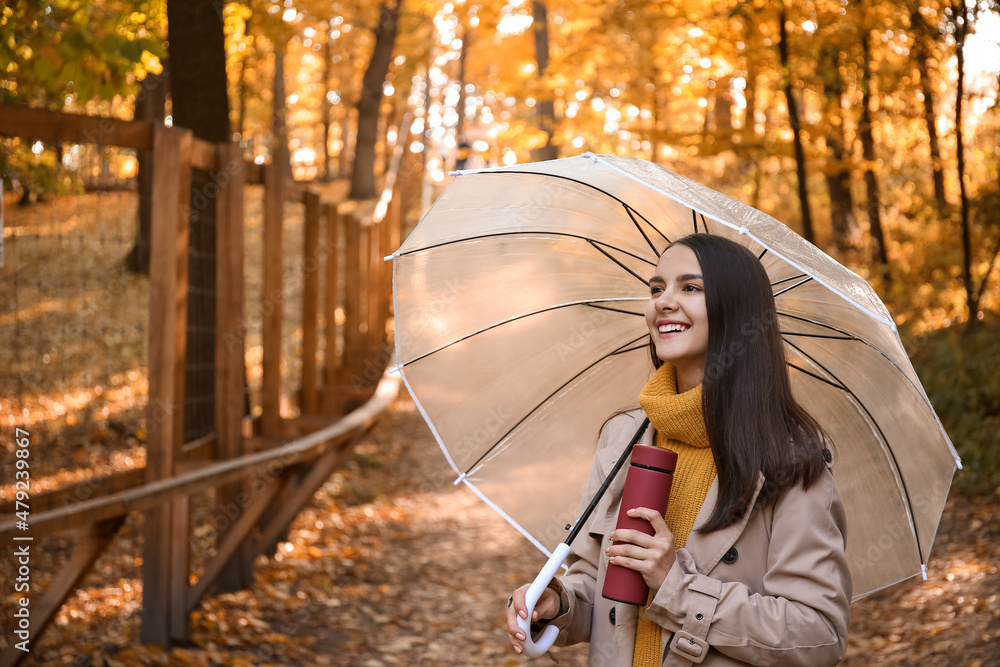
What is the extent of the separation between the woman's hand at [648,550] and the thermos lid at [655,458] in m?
0.10

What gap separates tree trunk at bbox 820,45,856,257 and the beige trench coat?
8.71 meters

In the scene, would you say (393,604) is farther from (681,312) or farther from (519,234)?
(681,312)

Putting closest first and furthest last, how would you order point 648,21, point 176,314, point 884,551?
Answer: point 884,551 → point 176,314 → point 648,21

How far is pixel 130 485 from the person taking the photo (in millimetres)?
4969

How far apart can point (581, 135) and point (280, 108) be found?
9318 mm

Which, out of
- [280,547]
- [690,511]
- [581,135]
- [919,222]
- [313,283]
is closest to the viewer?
[690,511]

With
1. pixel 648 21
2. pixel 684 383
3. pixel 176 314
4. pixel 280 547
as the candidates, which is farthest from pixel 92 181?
pixel 648 21

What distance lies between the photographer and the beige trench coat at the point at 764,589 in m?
1.98

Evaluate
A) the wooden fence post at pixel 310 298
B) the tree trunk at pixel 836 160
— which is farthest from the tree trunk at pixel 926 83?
the wooden fence post at pixel 310 298

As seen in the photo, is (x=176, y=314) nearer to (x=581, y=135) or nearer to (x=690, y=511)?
(x=690, y=511)

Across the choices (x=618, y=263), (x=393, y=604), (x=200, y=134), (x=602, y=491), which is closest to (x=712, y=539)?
(x=602, y=491)

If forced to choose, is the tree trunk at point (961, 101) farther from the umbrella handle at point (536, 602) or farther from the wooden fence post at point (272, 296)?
the umbrella handle at point (536, 602)

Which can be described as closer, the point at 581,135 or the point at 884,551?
the point at 884,551

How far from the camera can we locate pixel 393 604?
607 cm
